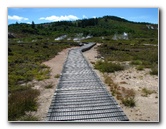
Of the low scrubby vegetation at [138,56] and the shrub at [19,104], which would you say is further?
the low scrubby vegetation at [138,56]

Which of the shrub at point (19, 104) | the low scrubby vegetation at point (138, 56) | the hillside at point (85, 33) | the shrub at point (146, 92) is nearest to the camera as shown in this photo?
the shrub at point (19, 104)

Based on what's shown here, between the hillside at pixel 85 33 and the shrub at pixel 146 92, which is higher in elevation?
the hillside at pixel 85 33

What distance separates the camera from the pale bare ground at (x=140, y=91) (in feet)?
20.6

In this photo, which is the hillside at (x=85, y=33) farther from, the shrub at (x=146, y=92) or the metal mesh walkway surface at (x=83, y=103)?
the shrub at (x=146, y=92)

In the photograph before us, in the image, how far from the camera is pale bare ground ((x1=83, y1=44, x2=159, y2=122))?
20.6 ft

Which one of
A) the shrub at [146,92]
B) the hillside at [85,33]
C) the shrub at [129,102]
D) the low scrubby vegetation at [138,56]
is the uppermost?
the hillside at [85,33]

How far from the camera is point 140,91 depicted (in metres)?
8.41

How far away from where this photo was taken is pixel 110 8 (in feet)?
21.4

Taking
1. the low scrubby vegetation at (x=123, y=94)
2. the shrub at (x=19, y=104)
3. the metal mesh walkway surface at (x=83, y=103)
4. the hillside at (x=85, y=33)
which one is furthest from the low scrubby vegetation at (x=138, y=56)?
the hillside at (x=85, y=33)

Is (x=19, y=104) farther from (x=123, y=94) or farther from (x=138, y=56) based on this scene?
(x=138, y=56)

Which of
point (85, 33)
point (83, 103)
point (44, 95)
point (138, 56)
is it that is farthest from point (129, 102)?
point (85, 33)
